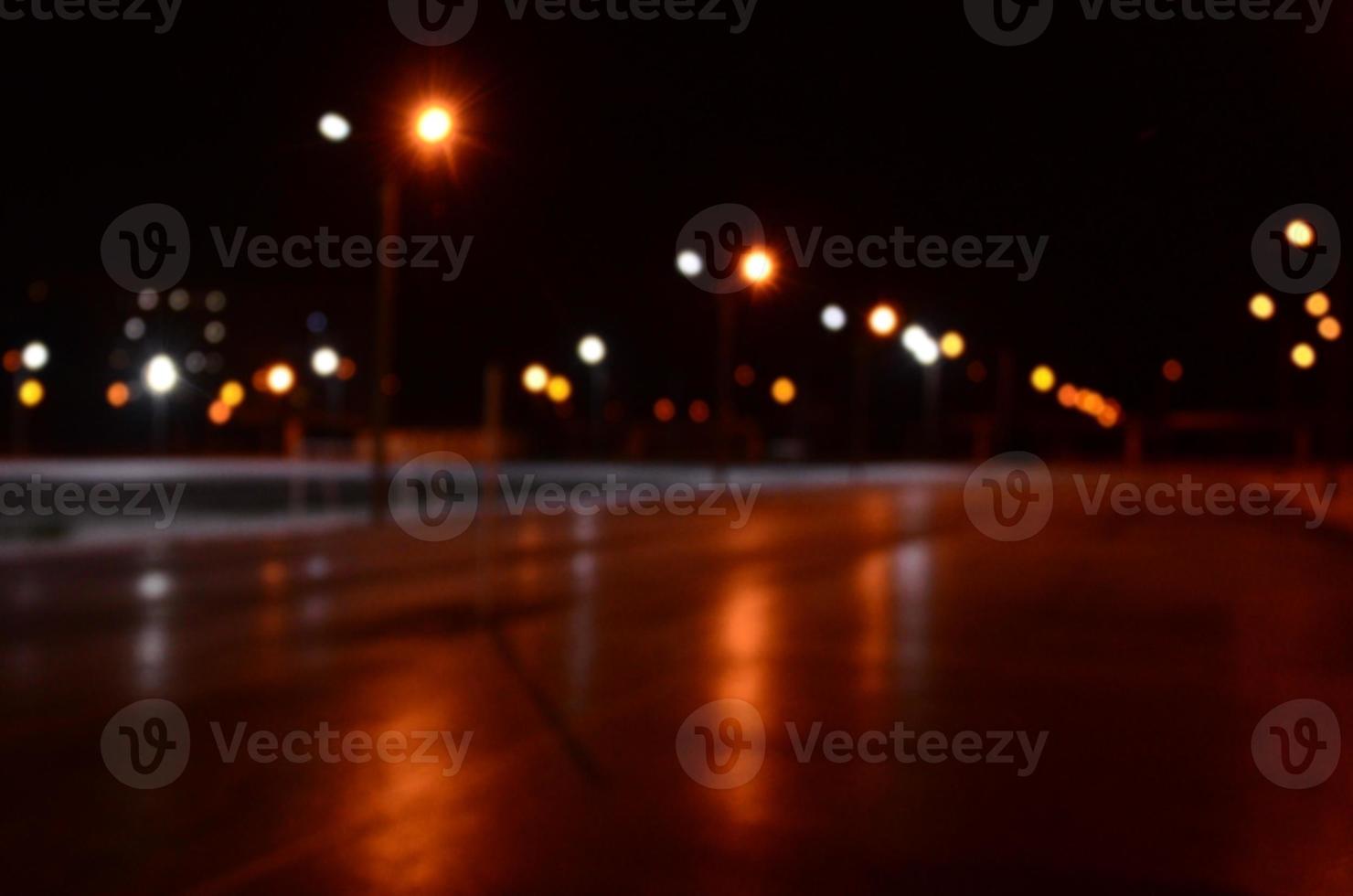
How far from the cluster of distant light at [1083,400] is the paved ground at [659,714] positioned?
29394 mm

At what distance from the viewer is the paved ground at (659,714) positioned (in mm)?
5852

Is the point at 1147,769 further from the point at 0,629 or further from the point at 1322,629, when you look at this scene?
the point at 0,629

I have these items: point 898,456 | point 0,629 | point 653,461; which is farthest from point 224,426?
point 0,629

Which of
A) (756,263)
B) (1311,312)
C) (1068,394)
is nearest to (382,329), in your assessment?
(756,263)

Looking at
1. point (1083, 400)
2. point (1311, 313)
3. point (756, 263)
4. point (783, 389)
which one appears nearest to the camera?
point (1311, 313)

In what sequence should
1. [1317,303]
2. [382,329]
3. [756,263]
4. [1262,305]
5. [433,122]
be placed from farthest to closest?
[756,263] → [1317,303] → [1262,305] → [382,329] → [433,122]

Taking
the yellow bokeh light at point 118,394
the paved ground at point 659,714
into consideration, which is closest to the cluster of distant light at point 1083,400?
the paved ground at point 659,714

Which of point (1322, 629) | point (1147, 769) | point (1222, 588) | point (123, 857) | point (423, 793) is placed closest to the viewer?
point (123, 857)

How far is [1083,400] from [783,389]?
1916 cm

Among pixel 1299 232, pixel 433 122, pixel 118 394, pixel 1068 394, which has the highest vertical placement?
pixel 433 122

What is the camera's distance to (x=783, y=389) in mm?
68625

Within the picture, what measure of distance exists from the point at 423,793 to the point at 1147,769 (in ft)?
12.5

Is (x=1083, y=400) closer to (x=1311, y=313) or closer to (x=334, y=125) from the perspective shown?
(x=1311, y=313)

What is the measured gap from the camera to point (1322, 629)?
13.1 metres
